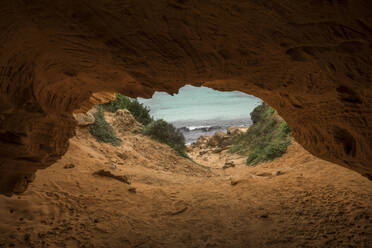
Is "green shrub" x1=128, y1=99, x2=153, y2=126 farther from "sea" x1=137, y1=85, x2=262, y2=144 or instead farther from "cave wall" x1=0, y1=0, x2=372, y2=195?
"cave wall" x1=0, y1=0, x2=372, y2=195

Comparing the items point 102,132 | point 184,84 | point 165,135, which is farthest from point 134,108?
point 184,84

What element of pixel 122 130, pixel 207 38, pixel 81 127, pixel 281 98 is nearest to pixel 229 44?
pixel 207 38

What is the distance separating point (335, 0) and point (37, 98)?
3048 mm

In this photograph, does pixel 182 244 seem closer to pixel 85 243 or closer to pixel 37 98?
pixel 85 243

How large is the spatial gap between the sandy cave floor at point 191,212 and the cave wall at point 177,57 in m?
0.77

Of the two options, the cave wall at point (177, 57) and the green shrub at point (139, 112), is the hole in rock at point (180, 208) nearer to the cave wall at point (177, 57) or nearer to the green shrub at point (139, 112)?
the cave wall at point (177, 57)

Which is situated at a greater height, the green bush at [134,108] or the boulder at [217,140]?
the green bush at [134,108]

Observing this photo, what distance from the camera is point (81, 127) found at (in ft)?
26.4

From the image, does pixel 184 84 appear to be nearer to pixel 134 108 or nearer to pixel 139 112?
pixel 139 112

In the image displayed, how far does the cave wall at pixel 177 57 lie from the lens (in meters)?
1.77

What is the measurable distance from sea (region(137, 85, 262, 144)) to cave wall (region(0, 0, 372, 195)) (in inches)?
645

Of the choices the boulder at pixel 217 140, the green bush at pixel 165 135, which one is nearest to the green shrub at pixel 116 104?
the green bush at pixel 165 135

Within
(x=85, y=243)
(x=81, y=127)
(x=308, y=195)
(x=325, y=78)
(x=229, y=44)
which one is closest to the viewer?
(x=229, y=44)

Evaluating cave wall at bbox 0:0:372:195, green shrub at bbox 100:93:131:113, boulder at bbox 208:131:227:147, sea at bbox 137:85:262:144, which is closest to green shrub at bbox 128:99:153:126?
green shrub at bbox 100:93:131:113
